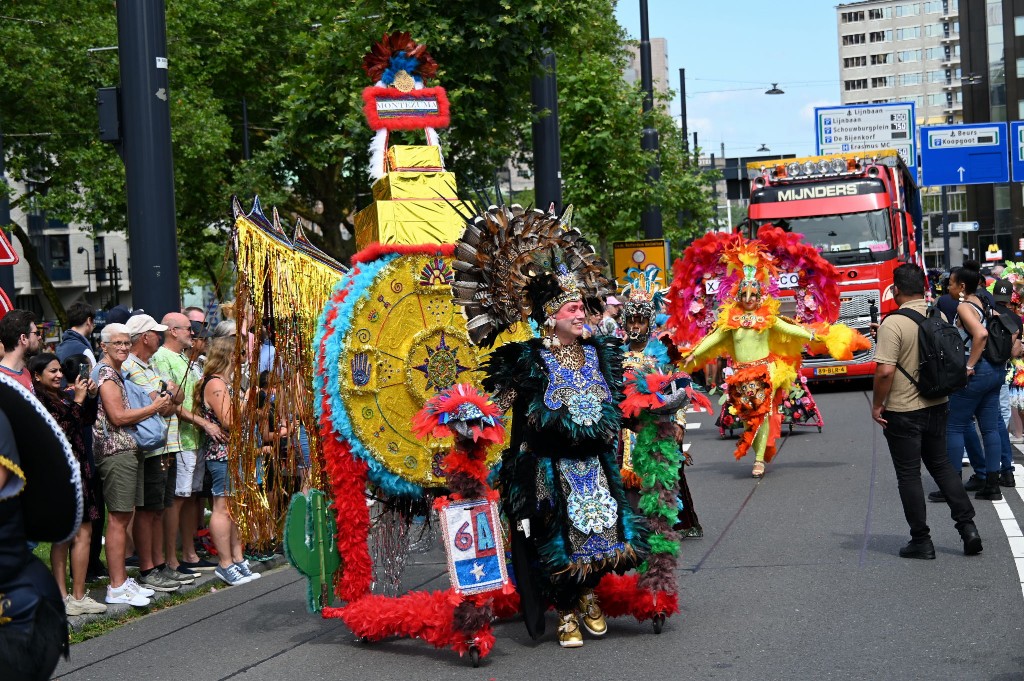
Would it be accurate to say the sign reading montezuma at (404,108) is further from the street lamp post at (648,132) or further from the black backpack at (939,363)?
the street lamp post at (648,132)

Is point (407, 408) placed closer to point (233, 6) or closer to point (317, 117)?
point (317, 117)

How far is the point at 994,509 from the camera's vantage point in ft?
34.1

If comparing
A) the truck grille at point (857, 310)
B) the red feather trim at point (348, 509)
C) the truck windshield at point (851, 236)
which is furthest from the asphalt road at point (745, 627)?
the truck windshield at point (851, 236)

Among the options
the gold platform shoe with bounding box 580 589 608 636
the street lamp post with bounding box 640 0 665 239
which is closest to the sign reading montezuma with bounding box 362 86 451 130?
the gold platform shoe with bounding box 580 589 608 636

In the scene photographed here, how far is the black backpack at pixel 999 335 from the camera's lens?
35.9 ft

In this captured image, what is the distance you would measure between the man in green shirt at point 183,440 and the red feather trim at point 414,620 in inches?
93.9

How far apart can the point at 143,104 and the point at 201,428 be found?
269 cm

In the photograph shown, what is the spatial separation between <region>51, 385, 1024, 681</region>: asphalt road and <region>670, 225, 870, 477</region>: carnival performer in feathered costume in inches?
90.5

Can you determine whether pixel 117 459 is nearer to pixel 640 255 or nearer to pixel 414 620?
pixel 414 620

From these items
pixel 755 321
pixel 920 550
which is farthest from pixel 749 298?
pixel 920 550

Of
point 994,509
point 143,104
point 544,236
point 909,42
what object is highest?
point 909,42

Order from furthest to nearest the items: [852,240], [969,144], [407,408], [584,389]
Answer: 1. [969,144]
2. [852,240]
3. [407,408]
4. [584,389]

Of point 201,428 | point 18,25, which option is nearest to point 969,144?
point 18,25

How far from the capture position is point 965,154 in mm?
39125
